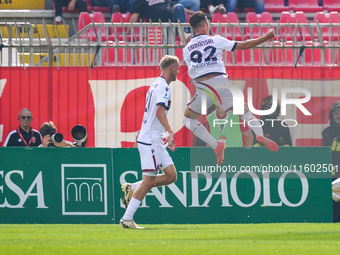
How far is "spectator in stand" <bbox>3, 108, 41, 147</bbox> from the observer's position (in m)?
10.5

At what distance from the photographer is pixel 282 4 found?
18.5 metres

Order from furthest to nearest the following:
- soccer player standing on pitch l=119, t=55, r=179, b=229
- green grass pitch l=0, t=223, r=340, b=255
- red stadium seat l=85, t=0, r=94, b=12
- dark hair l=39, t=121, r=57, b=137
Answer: red stadium seat l=85, t=0, r=94, b=12 < dark hair l=39, t=121, r=57, b=137 < soccer player standing on pitch l=119, t=55, r=179, b=229 < green grass pitch l=0, t=223, r=340, b=255

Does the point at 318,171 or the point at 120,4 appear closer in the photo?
the point at 318,171

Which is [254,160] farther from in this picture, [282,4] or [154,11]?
[282,4]

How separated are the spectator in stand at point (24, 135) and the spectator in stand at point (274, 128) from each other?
13.4 ft

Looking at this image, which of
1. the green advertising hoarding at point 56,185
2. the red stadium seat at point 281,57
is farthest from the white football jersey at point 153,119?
the red stadium seat at point 281,57

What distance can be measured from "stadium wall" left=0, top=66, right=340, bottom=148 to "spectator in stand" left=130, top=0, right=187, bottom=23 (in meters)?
3.91

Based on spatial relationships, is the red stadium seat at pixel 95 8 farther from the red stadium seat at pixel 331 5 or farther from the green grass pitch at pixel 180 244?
the green grass pitch at pixel 180 244

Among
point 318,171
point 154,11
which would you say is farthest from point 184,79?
point 154,11

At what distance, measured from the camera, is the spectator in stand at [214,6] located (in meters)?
16.7

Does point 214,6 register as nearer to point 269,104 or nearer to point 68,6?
point 68,6

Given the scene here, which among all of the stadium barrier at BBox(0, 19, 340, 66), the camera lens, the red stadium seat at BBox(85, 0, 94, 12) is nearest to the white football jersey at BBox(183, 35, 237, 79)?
the camera lens

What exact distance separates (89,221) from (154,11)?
7.18m

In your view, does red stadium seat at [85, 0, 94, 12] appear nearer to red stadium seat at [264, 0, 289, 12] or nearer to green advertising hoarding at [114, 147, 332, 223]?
red stadium seat at [264, 0, 289, 12]
